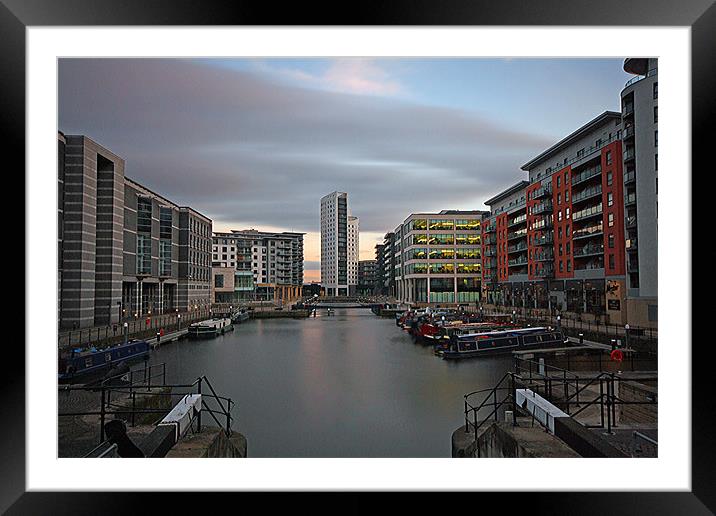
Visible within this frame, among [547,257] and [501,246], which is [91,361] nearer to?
[547,257]

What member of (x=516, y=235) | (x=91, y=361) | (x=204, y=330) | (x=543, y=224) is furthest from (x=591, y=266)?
(x=91, y=361)

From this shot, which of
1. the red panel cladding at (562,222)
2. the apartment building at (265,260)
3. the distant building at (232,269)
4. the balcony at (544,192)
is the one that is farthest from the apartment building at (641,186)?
the apartment building at (265,260)

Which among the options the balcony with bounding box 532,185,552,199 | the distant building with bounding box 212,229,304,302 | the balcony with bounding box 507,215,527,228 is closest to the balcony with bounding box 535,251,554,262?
the balcony with bounding box 532,185,552,199

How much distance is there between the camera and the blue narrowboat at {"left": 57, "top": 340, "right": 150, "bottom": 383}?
52.8ft

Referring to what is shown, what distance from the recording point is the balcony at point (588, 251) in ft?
90.8

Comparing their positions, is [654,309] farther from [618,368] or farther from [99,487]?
[99,487]

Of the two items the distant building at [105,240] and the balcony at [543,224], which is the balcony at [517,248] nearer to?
the balcony at [543,224]

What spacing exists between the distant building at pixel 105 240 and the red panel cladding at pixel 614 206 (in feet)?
86.7

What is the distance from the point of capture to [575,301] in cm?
3091

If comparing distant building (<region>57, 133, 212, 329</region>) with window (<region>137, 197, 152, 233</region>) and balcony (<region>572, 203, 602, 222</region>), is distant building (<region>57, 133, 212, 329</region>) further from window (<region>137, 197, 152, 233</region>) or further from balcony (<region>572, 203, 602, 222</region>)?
balcony (<region>572, 203, 602, 222</region>)

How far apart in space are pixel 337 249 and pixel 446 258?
62144 millimetres
